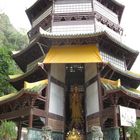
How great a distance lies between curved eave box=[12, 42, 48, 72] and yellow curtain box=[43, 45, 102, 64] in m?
1.24

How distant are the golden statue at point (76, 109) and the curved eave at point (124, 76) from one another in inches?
88.7

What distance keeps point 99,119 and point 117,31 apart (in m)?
8.84

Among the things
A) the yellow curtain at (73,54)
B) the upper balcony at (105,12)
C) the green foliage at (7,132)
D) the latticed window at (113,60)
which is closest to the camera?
the green foliage at (7,132)

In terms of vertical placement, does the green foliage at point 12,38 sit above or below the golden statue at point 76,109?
above

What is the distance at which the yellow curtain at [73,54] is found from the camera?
1636cm

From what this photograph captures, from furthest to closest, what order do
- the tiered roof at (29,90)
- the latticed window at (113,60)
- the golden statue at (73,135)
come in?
the latticed window at (113,60) < the golden statue at (73,135) < the tiered roof at (29,90)

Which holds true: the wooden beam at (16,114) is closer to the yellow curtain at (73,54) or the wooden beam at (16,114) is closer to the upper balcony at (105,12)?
the yellow curtain at (73,54)

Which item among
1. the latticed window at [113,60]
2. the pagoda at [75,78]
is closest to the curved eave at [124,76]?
the pagoda at [75,78]

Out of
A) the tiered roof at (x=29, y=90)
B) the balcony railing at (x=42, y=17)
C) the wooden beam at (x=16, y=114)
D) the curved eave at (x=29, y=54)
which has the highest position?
A: the balcony railing at (x=42, y=17)

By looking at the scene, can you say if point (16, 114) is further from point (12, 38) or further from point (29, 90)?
point (12, 38)

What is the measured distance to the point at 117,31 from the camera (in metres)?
21.2

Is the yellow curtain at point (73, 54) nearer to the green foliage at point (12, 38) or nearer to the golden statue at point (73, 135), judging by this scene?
the golden statue at point (73, 135)

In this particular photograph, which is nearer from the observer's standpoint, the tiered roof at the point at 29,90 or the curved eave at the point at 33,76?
the tiered roof at the point at 29,90

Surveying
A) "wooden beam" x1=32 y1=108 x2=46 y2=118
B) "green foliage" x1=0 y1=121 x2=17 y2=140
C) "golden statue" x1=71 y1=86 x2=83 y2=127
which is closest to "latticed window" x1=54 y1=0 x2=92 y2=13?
"golden statue" x1=71 y1=86 x2=83 y2=127
